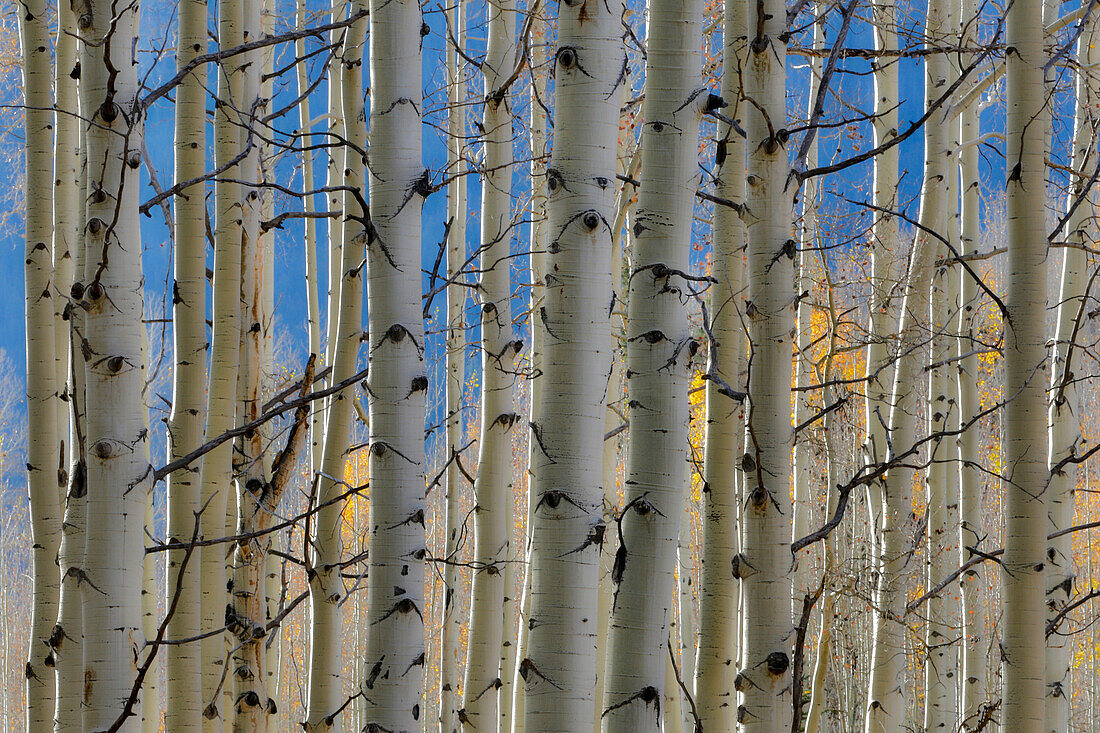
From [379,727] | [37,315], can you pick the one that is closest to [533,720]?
[379,727]

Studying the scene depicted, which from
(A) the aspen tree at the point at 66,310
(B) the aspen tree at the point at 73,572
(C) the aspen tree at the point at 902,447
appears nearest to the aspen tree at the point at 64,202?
(A) the aspen tree at the point at 66,310

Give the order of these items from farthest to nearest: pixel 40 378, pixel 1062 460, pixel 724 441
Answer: pixel 1062 460, pixel 40 378, pixel 724 441

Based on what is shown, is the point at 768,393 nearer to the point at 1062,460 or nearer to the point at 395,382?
the point at 395,382

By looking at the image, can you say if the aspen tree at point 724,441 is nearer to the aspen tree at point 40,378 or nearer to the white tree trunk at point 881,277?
the white tree trunk at point 881,277

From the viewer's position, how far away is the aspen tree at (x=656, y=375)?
1880mm

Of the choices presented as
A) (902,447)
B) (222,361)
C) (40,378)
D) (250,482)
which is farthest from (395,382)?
(902,447)

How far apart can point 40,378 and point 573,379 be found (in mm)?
2129

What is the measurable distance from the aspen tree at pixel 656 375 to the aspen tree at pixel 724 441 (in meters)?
0.35

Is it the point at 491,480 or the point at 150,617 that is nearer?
the point at 150,617

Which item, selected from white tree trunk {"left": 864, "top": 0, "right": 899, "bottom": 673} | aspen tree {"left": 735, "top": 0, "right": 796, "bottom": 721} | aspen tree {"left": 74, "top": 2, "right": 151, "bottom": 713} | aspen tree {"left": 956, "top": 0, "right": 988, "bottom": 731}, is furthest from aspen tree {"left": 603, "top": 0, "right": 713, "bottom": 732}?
aspen tree {"left": 956, "top": 0, "right": 988, "bottom": 731}

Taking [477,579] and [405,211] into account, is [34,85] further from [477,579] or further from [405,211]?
[477,579]

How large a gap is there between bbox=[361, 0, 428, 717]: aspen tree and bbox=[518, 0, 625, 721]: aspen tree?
1.09 ft

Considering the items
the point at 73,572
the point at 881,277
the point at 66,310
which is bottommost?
the point at 73,572

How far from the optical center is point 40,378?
311 cm
